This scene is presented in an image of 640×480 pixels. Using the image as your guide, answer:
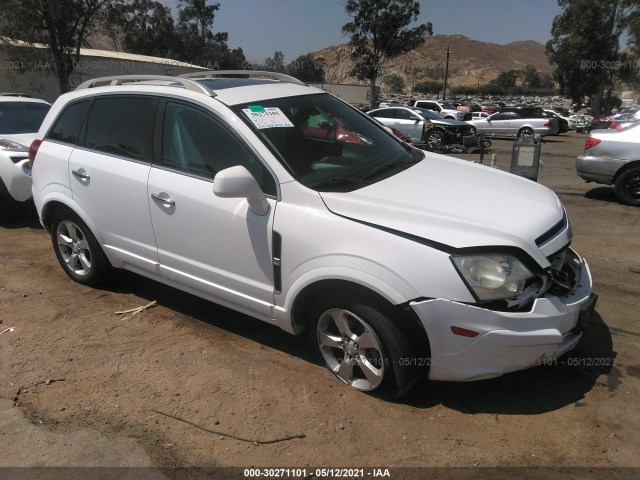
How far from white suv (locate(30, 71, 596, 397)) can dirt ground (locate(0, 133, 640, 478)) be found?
0.30m

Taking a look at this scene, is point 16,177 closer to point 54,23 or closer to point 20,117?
point 20,117

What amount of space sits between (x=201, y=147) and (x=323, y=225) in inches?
45.5

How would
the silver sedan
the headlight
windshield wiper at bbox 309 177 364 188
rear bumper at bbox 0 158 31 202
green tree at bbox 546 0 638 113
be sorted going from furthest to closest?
green tree at bbox 546 0 638 113 < the silver sedan < rear bumper at bbox 0 158 31 202 < windshield wiper at bbox 309 177 364 188 < the headlight

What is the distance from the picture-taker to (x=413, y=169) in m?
3.62

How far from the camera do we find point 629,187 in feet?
25.3

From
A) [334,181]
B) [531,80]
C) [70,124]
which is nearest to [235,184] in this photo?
[334,181]

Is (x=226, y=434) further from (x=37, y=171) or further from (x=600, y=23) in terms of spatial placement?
(x=600, y=23)

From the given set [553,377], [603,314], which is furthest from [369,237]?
[603,314]

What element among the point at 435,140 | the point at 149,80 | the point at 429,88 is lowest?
the point at 435,140

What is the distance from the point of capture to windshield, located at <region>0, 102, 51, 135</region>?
700cm

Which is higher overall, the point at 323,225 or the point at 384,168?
the point at 384,168

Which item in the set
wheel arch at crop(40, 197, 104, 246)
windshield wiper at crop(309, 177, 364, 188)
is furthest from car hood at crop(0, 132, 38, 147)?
windshield wiper at crop(309, 177, 364, 188)

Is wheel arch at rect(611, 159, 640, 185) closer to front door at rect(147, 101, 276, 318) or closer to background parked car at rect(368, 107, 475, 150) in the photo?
front door at rect(147, 101, 276, 318)

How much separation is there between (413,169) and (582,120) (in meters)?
30.0
